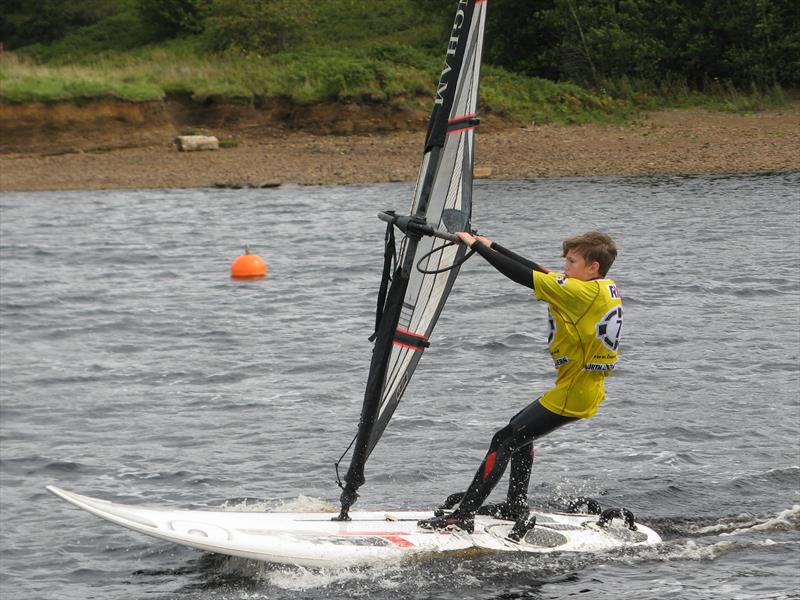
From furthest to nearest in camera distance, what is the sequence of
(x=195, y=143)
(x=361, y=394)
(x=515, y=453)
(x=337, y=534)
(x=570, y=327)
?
(x=195, y=143) < (x=361, y=394) < (x=337, y=534) < (x=515, y=453) < (x=570, y=327)

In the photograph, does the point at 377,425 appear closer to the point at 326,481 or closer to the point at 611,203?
the point at 326,481

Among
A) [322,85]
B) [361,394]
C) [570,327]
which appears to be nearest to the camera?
[570,327]

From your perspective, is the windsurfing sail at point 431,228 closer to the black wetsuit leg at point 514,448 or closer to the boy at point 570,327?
the boy at point 570,327

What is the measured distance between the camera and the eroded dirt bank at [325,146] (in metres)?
26.9

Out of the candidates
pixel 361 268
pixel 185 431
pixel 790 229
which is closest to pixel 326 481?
pixel 185 431

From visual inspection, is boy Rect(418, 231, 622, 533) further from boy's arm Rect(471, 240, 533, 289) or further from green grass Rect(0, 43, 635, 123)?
green grass Rect(0, 43, 635, 123)

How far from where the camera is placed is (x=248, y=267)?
19.6 m

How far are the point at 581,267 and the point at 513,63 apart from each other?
98.2 feet

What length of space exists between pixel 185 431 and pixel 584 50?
2453 centimetres

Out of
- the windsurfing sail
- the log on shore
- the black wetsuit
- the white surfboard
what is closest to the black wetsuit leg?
the black wetsuit

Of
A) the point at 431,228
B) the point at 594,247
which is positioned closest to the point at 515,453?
the point at 594,247

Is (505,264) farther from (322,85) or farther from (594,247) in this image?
(322,85)

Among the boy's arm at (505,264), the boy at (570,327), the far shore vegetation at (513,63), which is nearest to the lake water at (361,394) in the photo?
the boy at (570,327)

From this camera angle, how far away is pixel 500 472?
302 inches
